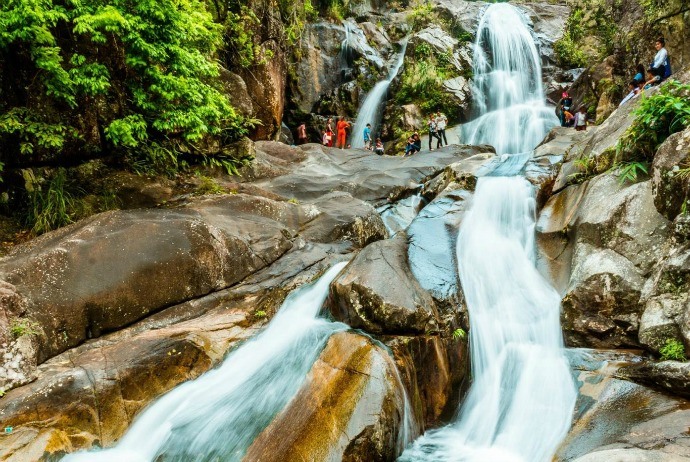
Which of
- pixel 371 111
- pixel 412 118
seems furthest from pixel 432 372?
pixel 371 111

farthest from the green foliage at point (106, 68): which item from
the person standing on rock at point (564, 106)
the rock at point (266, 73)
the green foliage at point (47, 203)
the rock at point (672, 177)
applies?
the person standing on rock at point (564, 106)

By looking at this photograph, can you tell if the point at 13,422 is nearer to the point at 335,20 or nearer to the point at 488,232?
the point at 488,232

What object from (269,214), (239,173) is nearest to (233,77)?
(239,173)

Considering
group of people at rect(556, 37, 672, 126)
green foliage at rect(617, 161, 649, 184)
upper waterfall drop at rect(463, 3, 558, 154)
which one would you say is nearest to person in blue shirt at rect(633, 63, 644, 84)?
group of people at rect(556, 37, 672, 126)

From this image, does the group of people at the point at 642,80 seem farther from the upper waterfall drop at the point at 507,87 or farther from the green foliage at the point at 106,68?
the green foliage at the point at 106,68

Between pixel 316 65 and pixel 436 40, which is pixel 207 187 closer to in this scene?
pixel 316 65

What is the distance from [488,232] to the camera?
8203mm

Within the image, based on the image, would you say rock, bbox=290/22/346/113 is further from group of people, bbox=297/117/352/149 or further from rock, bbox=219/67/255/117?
rock, bbox=219/67/255/117

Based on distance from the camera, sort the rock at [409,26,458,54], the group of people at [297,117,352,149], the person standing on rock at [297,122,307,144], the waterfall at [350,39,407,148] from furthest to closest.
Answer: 1. the rock at [409,26,458,54]
2. the waterfall at [350,39,407,148]
3. the person standing on rock at [297,122,307,144]
4. the group of people at [297,117,352,149]

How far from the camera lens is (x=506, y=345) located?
20.2ft

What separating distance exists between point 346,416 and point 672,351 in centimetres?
374

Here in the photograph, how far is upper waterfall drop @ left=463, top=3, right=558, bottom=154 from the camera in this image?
17469mm

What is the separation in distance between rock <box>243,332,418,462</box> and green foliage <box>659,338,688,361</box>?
9.79 feet

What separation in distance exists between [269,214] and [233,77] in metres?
5.12
